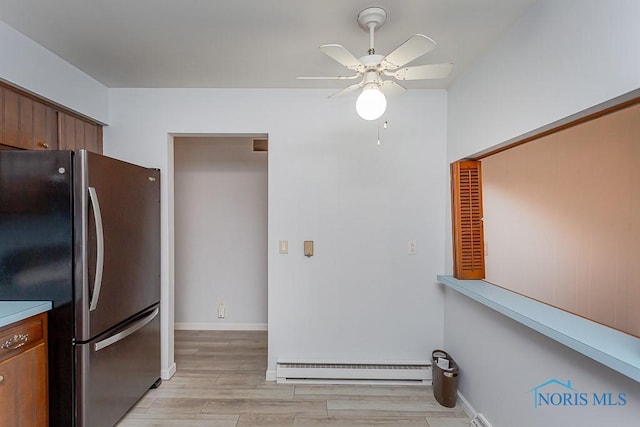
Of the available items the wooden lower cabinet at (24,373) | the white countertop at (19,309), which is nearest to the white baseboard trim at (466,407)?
the wooden lower cabinet at (24,373)

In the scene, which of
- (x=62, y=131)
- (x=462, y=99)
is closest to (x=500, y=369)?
(x=462, y=99)

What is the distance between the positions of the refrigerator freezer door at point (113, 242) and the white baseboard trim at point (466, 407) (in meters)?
2.50

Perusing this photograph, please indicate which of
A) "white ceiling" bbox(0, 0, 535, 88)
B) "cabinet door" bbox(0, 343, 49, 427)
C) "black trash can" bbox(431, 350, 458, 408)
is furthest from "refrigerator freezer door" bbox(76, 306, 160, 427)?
"black trash can" bbox(431, 350, 458, 408)

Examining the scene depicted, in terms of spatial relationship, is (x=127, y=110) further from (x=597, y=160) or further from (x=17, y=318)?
(x=597, y=160)

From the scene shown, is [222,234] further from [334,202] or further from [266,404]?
[266,404]

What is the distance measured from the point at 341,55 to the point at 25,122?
204 centimetres

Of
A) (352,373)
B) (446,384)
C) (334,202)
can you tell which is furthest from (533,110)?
(352,373)

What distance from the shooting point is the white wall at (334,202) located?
9.02 ft

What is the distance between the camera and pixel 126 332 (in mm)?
2197

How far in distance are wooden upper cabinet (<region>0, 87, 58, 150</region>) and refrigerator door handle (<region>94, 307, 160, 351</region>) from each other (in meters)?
1.32

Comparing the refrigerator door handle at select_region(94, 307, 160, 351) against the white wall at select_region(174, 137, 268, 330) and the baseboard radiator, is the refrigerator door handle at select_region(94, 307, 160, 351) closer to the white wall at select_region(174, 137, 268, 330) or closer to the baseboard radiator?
the baseboard radiator

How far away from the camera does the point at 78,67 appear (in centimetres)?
238

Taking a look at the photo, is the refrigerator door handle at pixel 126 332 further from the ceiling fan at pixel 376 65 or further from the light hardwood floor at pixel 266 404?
the ceiling fan at pixel 376 65

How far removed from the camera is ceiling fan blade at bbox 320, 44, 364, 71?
1447 mm
